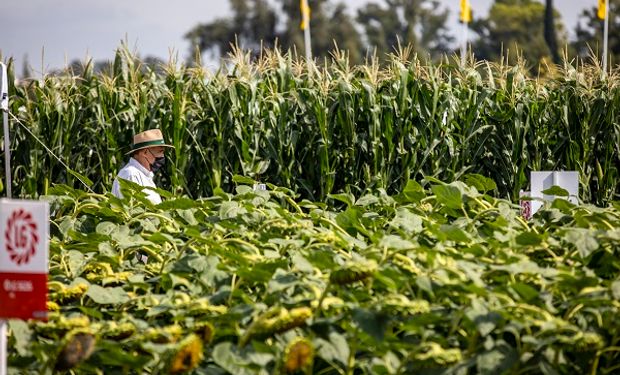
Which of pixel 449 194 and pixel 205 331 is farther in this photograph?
pixel 449 194

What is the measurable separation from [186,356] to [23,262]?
22.1 inches

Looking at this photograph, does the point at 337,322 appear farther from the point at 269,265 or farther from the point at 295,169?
the point at 295,169

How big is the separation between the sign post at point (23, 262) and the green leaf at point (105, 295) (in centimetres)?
33

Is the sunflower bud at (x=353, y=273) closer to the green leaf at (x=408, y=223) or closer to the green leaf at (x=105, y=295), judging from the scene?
the green leaf at (x=408, y=223)

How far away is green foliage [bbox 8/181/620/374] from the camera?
8.98 ft

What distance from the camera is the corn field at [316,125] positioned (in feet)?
31.2

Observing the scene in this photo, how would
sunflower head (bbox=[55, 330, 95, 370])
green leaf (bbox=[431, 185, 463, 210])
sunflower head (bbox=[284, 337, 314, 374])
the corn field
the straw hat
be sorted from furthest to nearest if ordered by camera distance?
the corn field < the straw hat < green leaf (bbox=[431, 185, 463, 210]) < sunflower head (bbox=[55, 330, 95, 370]) < sunflower head (bbox=[284, 337, 314, 374])

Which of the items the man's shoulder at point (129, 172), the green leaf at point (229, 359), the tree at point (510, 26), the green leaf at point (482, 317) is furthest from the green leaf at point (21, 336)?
the tree at point (510, 26)

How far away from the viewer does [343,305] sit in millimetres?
2867

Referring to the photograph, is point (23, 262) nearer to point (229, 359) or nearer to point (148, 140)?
point (229, 359)

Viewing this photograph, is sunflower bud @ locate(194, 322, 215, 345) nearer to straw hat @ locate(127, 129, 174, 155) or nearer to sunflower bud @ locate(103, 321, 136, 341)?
sunflower bud @ locate(103, 321, 136, 341)

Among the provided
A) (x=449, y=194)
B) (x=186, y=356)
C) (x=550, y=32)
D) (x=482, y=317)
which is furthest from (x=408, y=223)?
(x=550, y=32)

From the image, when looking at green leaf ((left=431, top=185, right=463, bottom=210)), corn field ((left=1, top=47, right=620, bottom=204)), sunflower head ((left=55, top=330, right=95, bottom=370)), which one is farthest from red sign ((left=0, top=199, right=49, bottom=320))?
corn field ((left=1, top=47, right=620, bottom=204))

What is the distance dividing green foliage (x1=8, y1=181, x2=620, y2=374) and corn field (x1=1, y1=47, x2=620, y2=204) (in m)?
5.84
